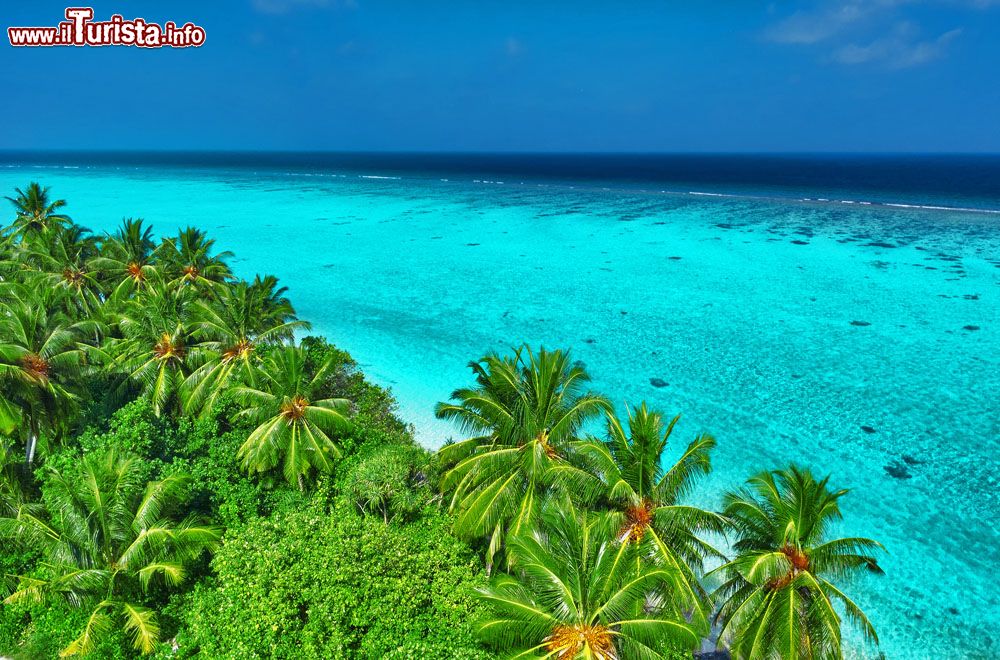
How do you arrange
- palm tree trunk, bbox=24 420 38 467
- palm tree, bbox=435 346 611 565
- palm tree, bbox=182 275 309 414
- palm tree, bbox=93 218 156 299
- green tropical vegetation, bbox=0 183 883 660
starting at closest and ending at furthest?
green tropical vegetation, bbox=0 183 883 660 < palm tree, bbox=435 346 611 565 < palm tree trunk, bbox=24 420 38 467 < palm tree, bbox=182 275 309 414 < palm tree, bbox=93 218 156 299

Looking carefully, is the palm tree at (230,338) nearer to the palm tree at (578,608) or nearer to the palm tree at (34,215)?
the palm tree at (578,608)

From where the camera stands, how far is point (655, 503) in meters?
13.0

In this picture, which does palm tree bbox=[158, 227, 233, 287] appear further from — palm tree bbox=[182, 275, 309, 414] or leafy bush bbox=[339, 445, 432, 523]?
leafy bush bbox=[339, 445, 432, 523]

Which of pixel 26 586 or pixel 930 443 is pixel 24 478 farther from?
pixel 930 443

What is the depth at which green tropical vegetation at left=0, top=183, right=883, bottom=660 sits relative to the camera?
Result: 11.2 m

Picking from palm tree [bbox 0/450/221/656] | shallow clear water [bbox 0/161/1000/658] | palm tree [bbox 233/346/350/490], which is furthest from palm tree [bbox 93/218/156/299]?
palm tree [bbox 0/450/221/656]

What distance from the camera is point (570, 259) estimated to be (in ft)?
181

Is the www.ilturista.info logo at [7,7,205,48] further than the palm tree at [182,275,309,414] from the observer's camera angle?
Yes

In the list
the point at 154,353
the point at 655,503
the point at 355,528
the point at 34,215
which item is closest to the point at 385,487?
the point at 355,528

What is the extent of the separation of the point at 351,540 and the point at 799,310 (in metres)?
37.4

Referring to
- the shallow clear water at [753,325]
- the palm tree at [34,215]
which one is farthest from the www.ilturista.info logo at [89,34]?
the shallow clear water at [753,325]

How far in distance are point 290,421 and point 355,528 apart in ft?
15.3

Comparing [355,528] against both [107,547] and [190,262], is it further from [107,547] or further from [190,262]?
[190,262]

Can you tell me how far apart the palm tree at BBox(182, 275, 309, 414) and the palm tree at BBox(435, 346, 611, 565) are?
334 inches
